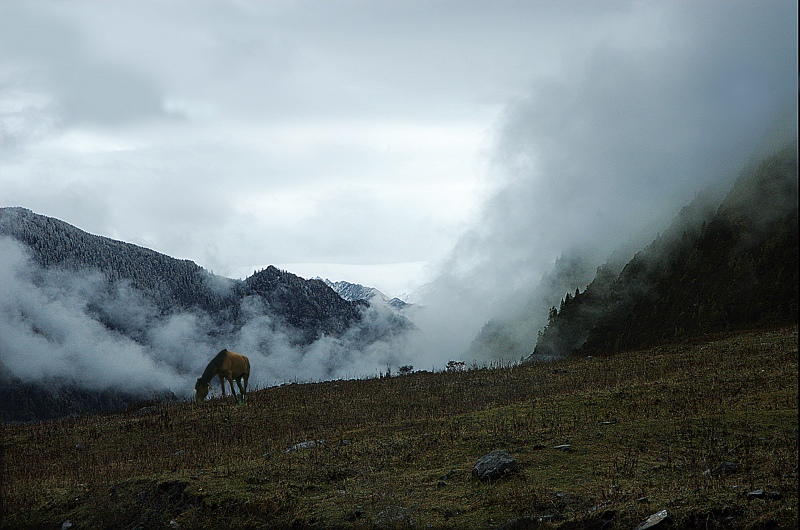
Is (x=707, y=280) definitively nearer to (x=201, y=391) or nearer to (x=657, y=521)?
(x=201, y=391)

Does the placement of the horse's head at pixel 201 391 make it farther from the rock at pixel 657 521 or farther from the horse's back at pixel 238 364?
the rock at pixel 657 521

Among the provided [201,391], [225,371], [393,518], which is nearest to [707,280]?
[225,371]

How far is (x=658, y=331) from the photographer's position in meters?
46.0

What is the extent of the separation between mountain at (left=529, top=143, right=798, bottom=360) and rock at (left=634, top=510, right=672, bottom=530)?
51.8ft

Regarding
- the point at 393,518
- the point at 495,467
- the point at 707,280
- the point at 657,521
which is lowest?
the point at 657,521

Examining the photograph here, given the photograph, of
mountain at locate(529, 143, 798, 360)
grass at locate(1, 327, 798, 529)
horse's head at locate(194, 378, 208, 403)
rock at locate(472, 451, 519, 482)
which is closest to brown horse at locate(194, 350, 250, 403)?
horse's head at locate(194, 378, 208, 403)

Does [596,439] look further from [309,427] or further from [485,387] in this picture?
[485,387]

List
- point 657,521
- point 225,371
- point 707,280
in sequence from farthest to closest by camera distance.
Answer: point 707,280, point 225,371, point 657,521

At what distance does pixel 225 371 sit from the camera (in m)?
31.0

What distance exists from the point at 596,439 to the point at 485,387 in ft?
39.6

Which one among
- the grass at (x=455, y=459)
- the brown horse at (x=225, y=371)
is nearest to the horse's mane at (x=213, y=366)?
the brown horse at (x=225, y=371)

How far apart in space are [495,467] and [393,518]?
2.72 metres

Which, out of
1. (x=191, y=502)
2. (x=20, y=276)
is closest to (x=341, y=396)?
(x=191, y=502)

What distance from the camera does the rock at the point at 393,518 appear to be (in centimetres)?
1256
